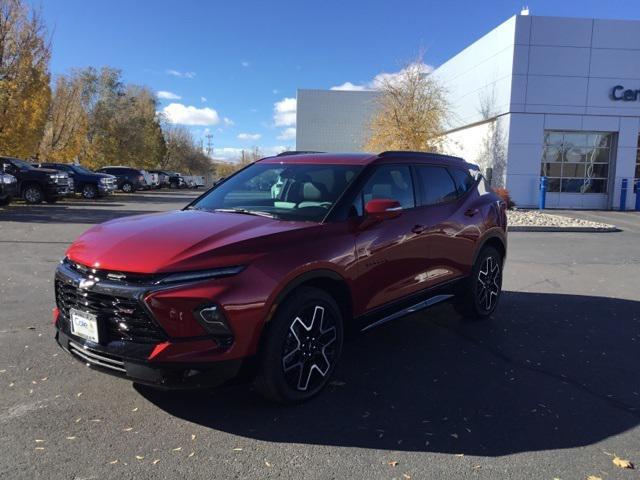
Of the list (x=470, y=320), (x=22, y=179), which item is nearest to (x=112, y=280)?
(x=470, y=320)

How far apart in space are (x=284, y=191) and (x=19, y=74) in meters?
21.6

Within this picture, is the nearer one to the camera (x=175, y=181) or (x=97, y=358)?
(x=97, y=358)

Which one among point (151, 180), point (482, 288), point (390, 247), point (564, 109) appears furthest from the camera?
point (151, 180)

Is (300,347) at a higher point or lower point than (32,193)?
lower

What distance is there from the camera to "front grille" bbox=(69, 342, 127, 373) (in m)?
3.24

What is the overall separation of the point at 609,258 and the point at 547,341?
22.0ft

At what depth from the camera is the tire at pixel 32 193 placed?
20438 mm

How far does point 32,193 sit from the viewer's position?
67.5 feet

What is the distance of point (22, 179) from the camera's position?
66.0ft

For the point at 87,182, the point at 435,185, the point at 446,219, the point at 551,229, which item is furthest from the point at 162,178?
the point at 446,219

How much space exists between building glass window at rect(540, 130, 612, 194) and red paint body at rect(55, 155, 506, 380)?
22.2 m

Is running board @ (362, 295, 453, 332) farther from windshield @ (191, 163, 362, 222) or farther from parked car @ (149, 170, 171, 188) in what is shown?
parked car @ (149, 170, 171, 188)

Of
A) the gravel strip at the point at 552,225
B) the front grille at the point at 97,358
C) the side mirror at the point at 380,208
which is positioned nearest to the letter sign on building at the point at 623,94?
the gravel strip at the point at 552,225

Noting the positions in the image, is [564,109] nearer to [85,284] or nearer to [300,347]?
[300,347]
